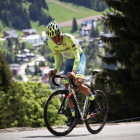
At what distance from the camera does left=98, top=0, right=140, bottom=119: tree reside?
79.7 feet

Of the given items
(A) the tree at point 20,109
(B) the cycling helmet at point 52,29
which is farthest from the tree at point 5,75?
(B) the cycling helmet at point 52,29

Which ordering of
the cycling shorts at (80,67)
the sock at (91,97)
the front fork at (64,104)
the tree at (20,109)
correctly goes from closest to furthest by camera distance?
the front fork at (64,104), the cycling shorts at (80,67), the sock at (91,97), the tree at (20,109)

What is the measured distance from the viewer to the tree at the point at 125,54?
79.7 ft

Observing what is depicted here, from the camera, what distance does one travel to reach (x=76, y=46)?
7582 mm

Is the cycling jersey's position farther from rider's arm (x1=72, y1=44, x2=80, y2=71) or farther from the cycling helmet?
the cycling helmet

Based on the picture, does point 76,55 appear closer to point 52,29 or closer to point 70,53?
point 70,53

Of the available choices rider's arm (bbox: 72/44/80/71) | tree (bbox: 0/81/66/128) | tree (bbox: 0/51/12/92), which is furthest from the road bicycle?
tree (bbox: 0/51/12/92)

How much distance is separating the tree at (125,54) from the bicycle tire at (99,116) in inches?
615

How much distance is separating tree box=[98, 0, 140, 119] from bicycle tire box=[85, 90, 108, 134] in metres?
15.6

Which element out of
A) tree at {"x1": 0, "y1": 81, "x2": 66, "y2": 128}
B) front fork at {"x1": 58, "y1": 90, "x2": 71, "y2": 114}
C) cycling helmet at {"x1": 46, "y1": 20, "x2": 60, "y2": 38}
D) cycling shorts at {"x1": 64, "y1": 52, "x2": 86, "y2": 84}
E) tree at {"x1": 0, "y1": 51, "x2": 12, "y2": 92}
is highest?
cycling helmet at {"x1": 46, "y1": 20, "x2": 60, "y2": 38}

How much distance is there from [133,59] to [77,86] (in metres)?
17.1

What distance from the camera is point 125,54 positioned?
25453mm

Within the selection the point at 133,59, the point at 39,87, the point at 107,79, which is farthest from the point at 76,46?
the point at 39,87

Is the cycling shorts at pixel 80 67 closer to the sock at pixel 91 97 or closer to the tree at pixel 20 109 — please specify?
the sock at pixel 91 97
